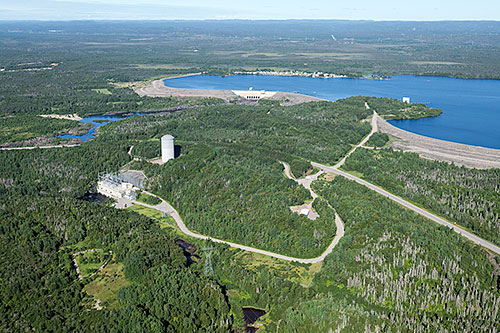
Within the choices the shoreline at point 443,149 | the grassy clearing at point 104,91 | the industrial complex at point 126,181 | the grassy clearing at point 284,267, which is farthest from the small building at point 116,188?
the grassy clearing at point 104,91

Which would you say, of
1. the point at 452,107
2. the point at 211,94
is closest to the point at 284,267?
the point at 452,107

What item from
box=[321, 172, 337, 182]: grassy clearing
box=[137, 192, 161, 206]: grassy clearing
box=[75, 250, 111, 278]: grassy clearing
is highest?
box=[321, 172, 337, 182]: grassy clearing

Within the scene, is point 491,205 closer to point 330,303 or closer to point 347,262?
point 347,262

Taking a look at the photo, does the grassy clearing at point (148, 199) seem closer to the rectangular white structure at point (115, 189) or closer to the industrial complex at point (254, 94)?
the rectangular white structure at point (115, 189)

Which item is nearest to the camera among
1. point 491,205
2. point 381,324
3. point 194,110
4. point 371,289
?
point 381,324

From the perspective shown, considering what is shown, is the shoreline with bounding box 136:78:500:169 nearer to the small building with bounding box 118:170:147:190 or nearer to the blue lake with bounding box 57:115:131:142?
the small building with bounding box 118:170:147:190

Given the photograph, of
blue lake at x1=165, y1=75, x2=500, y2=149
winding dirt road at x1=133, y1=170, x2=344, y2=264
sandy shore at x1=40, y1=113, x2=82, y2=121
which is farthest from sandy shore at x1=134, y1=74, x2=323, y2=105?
winding dirt road at x1=133, y1=170, x2=344, y2=264

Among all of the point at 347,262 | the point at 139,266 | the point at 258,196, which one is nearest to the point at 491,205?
the point at 347,262

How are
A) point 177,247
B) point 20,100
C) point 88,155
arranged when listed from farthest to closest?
1. point 20,100
2. point 88,155
3. point 177,247
